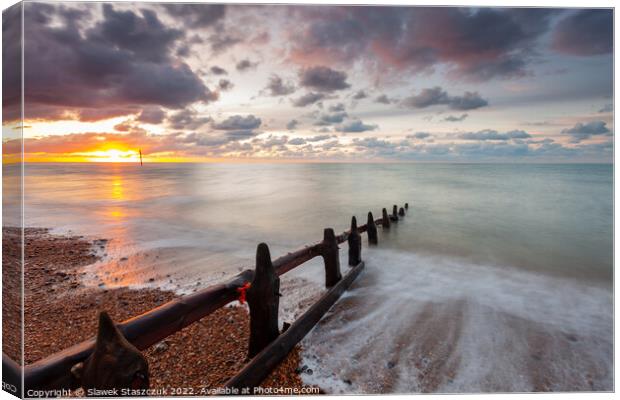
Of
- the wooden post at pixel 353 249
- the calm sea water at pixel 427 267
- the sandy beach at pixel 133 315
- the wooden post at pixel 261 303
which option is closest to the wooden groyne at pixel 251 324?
the wooden post at pixel 261 303

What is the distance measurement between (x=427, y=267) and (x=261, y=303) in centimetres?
535

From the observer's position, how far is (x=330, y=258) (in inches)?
220

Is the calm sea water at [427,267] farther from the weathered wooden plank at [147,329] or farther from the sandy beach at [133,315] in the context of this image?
the weathered wooden plank at [147,329]

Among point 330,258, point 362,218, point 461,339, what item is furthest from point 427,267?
point 362,218

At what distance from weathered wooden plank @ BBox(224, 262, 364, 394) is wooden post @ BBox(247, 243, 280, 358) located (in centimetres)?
12

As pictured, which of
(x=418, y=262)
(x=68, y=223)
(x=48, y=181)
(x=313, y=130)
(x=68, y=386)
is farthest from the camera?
(x=48, y=181)

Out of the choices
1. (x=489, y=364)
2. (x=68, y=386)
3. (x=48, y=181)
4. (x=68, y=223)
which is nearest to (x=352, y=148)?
(x=489, y=364)

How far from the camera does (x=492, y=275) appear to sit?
23.6 ft

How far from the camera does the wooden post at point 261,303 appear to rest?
3.29 m

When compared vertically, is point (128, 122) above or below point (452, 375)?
above

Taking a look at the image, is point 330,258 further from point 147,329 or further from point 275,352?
point 147,329

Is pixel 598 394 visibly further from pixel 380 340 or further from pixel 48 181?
pixel 48 181

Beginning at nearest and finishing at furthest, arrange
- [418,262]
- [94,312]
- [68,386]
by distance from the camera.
Result: [68,386] < [94,312] < [418,262]

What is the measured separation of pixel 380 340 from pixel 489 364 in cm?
120
